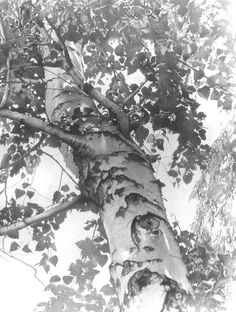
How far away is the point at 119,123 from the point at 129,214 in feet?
1.92

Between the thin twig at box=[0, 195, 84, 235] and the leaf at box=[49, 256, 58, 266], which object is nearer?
the thin twig at box=[0, 195, 84, 235]

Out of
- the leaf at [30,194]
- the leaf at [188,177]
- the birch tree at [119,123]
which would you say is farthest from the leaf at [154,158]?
the leaf at [30,194]

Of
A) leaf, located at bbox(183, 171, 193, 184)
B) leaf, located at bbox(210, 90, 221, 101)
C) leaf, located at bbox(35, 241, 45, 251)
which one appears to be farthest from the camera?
leaf, located at bbox(183, 171, 193, 184)

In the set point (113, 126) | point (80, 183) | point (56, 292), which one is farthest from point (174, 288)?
point (56, 292)

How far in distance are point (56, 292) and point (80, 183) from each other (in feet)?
3.81

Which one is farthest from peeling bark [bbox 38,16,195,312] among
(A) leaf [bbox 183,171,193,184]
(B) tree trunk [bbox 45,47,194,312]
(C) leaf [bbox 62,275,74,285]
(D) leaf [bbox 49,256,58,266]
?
(A) leaf [bbox 183,171,193,184]

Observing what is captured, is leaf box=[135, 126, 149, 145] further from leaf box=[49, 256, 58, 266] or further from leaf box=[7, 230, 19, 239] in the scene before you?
leaf box=[7, 230, 19, 239]

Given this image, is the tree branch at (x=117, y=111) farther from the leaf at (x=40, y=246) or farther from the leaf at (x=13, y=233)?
the leaf at (x=40, y=246)

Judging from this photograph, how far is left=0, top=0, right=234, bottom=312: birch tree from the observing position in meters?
1.51

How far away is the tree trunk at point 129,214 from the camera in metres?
1.39

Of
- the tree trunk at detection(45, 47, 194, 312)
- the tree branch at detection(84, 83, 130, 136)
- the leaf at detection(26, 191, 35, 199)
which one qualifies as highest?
the leaf at detection(26, 191, 35, 199)

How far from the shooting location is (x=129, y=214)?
1.62 meters

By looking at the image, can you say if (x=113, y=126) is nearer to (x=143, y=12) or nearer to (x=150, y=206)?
(x=150, y=206)

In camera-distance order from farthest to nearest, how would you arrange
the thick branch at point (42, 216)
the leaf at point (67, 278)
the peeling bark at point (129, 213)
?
1. the leaf at point (67, 278)
2. the thick branch at point (42, 216)
3. the peeling bark at point (129, 213)
